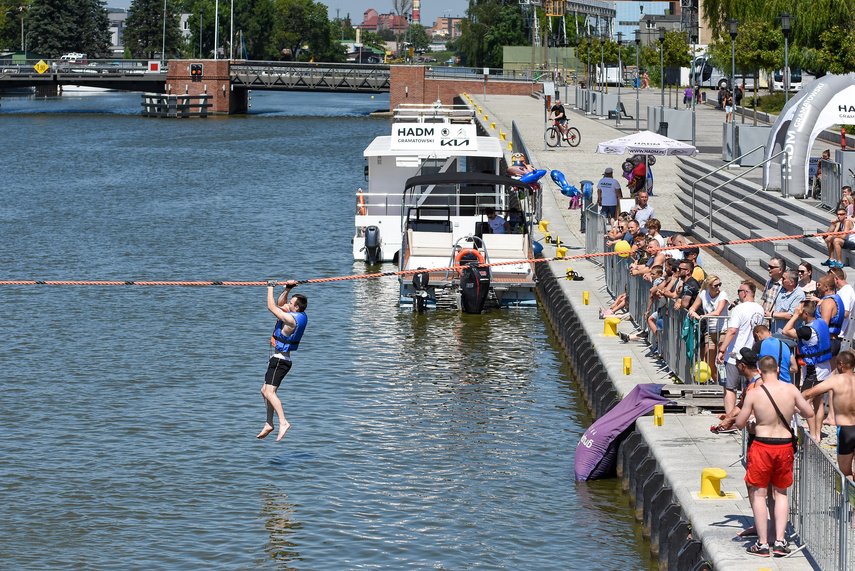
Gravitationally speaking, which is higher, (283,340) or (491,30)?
(491,30)

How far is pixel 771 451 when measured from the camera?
386 inches

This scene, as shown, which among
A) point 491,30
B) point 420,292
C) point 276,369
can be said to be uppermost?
point 491,30

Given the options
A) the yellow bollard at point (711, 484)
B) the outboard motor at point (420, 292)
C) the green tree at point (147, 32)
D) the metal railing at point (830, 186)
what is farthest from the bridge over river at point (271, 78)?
the yellow bollard at point (711, 484)

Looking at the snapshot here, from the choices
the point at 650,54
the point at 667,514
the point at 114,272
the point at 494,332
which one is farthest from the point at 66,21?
the point at 667,514

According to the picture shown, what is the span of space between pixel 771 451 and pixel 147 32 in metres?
176

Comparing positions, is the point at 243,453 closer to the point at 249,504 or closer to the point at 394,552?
the point at 249,504

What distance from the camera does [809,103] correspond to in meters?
28.0

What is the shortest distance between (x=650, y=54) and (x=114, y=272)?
178ft

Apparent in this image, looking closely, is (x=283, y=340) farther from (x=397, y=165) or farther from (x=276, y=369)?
(x=397, y=165)

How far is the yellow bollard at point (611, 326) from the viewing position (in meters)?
19.0

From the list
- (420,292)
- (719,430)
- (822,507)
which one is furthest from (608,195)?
(822,507)

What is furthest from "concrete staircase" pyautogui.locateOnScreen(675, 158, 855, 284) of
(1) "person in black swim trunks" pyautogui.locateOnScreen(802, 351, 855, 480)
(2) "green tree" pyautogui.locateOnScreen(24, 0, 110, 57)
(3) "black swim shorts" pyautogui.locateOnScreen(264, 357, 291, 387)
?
(2) "green tree" pyautogui.locateOnScreen(24, 0, 110, 57)

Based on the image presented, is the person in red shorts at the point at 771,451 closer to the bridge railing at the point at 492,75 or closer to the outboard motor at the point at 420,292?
the outboard motor at the point at 420,292

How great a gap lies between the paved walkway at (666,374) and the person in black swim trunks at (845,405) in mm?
992
